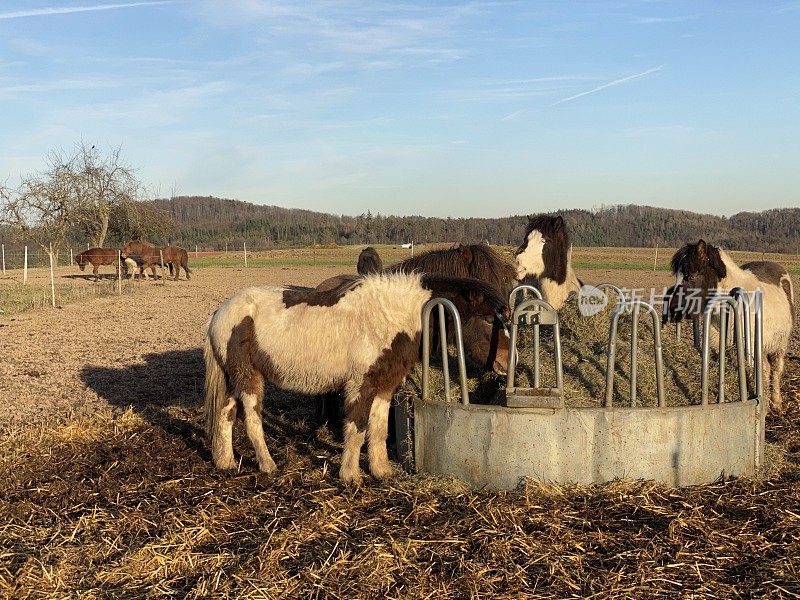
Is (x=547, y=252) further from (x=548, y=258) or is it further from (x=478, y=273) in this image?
(x=478, y=273)

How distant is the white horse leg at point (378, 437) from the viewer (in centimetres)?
528

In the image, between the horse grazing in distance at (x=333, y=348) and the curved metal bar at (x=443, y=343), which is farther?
the horse grazing in distance at (x=333, y=348)

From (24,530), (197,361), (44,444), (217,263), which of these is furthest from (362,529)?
(217,263)

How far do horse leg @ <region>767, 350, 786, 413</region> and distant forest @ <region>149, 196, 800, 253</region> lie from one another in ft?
183

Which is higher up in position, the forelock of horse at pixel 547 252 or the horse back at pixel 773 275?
the forelock of horse at pixel 547 252

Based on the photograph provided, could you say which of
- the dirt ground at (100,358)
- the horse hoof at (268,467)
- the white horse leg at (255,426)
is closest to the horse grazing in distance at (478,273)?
the white horse leg at (255,426)

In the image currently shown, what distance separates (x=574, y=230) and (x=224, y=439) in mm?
72367

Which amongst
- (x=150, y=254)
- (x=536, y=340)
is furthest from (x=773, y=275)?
(x=150, y=254)

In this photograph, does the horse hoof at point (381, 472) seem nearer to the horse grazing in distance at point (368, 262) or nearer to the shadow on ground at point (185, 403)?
the shadow on ground at point (185, 403)

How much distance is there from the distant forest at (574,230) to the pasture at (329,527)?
58231mm

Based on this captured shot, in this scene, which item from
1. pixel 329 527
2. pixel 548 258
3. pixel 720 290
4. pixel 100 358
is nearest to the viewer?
pixel 329 527

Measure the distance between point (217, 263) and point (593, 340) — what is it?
141 feet

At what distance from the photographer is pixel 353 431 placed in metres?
5.23

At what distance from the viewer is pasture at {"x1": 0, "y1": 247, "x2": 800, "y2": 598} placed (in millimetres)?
3572
